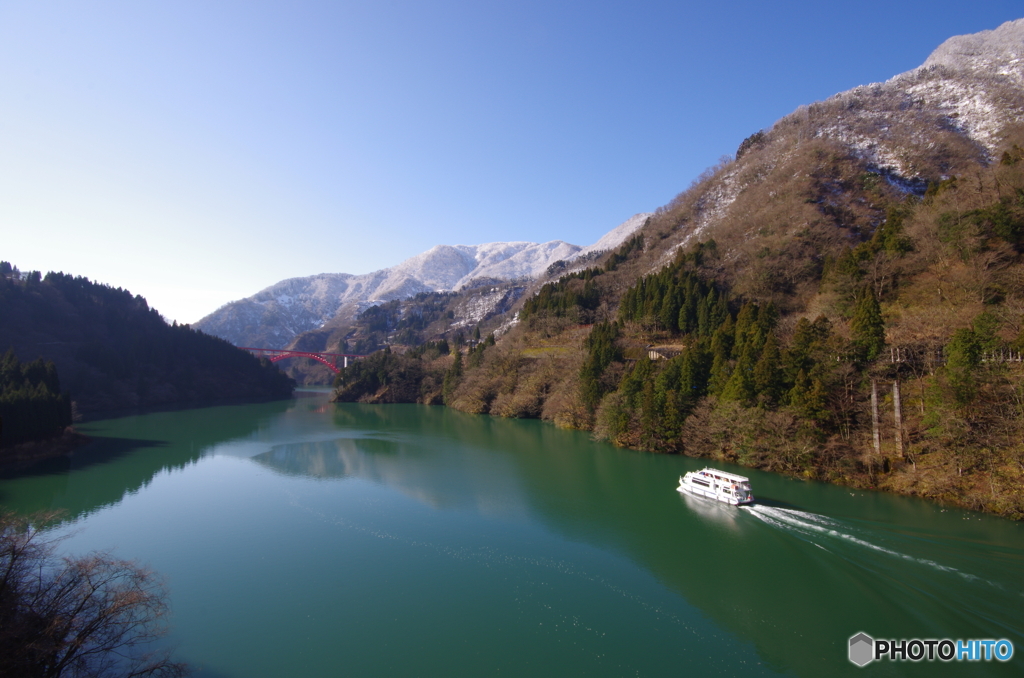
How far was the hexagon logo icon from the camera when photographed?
8.24 metres

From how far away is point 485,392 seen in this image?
156ft

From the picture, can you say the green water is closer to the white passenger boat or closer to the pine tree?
the white passenger boat

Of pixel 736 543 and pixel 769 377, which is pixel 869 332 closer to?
pixel 769 377

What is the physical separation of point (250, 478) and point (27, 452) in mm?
13237

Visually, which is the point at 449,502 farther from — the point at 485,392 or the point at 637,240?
the point at 637,240

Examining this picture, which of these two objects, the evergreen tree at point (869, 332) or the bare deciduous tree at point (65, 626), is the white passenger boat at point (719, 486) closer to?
the evergreen tree at point (869, 332)

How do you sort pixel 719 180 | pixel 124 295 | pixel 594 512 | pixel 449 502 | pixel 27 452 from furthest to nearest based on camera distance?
1. pixel 124 295
2. pixel 719 180
3. pixel 27 452
4. pixel 449 502
5. pixel 594 512

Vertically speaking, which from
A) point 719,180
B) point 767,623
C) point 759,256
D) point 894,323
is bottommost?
point 767,623

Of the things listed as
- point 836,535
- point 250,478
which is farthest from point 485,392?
point 836,535

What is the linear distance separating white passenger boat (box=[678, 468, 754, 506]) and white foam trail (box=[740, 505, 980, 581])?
1.40ft

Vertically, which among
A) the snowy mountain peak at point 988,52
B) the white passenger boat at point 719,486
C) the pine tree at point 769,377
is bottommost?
the white passenger boat at point 719,486

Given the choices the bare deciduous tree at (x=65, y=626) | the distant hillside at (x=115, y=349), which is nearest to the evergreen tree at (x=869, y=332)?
the bare deciduous tree at (x=65, y=626)

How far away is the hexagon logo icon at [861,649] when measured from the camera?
824 centimetres

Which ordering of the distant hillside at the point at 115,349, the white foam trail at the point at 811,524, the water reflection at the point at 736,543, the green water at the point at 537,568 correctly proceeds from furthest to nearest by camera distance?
→ the distant hillside at the point at 115,349, the white foam trail at the point at 811,524, the water reflection at the point at 736,543, the green water at the point at 537,568
